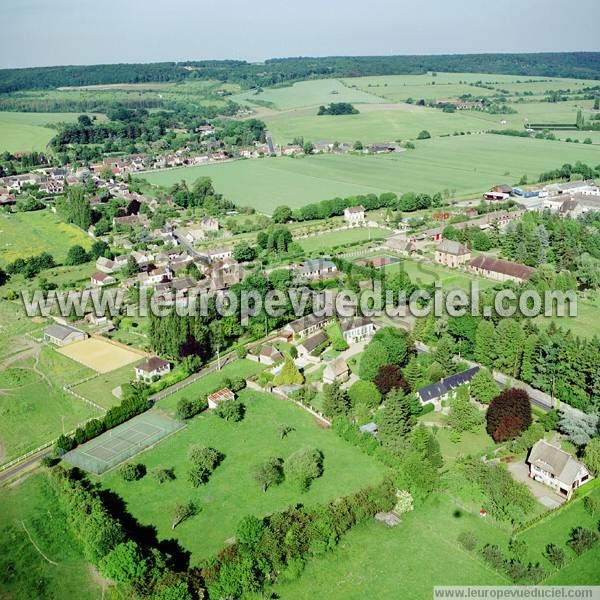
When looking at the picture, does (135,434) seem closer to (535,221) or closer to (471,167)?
(535,221)

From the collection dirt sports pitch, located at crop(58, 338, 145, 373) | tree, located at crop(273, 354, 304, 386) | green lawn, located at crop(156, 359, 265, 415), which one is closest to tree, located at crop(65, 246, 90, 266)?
dirt sports pitch, located at crop(58, 338, 145, 373)

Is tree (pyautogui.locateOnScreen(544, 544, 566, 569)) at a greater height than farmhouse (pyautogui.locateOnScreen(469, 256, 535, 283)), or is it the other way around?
farmhouse (pyautogui.locateOnScreen(469, 256, 535, 283))

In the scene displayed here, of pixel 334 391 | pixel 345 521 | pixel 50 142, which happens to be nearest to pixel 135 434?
pixel 334 391

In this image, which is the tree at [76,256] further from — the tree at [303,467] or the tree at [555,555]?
the tree at [555,555]

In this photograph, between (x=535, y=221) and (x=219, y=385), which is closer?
(x=219, y=385)

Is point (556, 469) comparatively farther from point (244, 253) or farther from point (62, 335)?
point (244, 253)

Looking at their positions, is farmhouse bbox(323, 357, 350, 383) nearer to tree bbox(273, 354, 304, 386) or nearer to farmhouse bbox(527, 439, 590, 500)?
tree bbox(273, 354, 304, 386)

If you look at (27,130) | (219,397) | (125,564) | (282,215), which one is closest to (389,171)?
(282,215)
